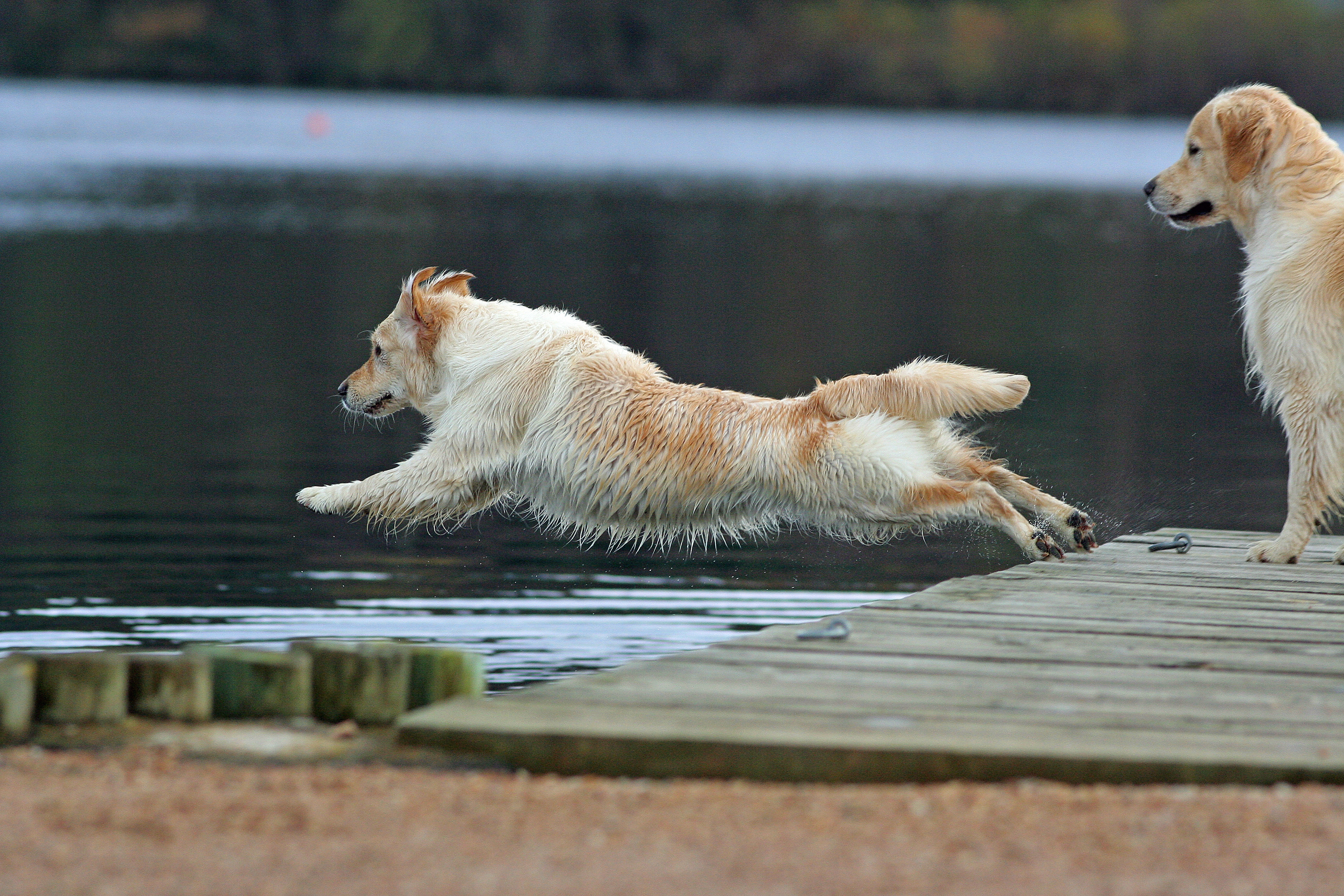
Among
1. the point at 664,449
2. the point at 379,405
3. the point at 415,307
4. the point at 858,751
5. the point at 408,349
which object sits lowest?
the point at 858,751

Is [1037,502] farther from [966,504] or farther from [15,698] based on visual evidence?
[15,698]

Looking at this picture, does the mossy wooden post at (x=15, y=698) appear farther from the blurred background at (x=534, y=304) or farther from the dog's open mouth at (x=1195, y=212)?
the dog's open mouth at (x=1195, y=212)

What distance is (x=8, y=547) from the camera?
883cm

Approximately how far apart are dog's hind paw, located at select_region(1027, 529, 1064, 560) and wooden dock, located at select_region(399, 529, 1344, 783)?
0.69m

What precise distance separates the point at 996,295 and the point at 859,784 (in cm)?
2163

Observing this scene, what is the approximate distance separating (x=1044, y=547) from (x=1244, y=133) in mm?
2004

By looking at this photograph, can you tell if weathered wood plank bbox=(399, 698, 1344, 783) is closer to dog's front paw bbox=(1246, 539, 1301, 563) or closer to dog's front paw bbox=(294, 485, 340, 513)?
dog's front paw bbox=(1246, 539, 1301, 563)

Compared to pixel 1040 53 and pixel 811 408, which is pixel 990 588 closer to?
pixel 811 408

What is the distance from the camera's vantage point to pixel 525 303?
2123 cm

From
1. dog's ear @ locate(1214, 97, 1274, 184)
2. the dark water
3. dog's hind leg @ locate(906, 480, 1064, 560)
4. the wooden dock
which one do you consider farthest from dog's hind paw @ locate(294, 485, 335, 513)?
dog's ear @ locate(1214, 97, 1274, 184)

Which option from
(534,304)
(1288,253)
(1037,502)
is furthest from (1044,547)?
(534,304)

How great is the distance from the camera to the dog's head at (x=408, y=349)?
7.50 meters

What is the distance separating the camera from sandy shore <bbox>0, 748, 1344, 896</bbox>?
135 inches

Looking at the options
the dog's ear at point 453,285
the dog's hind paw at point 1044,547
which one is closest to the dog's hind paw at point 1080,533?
the dog's hind paw at point 1044,547
